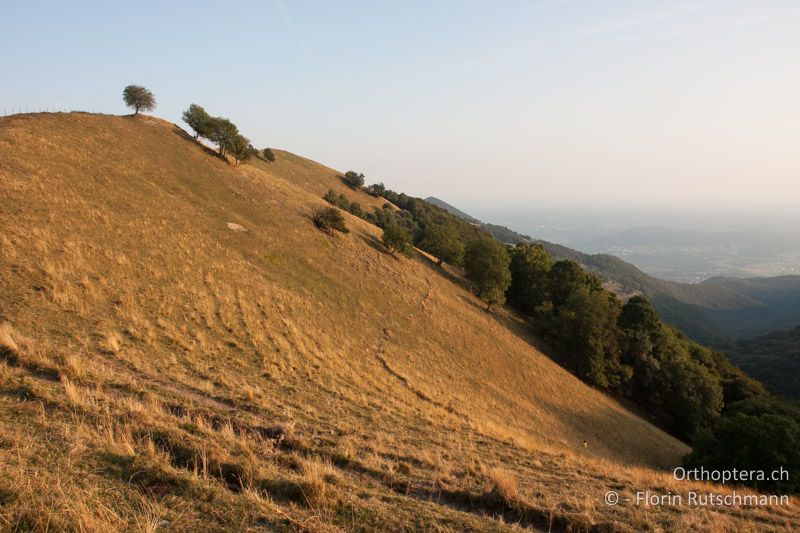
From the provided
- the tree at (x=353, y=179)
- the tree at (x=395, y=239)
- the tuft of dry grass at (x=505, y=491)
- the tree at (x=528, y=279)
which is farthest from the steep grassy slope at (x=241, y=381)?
the tree at (x=353, y=179)

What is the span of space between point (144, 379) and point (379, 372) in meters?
12.9

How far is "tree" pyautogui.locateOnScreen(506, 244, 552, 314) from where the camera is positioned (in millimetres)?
55062

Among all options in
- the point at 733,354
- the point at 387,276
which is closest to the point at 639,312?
the point at 387,276

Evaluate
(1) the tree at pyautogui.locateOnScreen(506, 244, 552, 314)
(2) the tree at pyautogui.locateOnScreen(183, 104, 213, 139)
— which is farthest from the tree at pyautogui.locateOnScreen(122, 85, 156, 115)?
(1) the tree at pyautogui.locateOnScreen(506, 244, 552, 314)

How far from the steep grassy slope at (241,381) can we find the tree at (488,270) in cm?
589

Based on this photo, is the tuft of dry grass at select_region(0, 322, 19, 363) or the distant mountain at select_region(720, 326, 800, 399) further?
the distant mountain at select_region(720, 326, 800, 399)

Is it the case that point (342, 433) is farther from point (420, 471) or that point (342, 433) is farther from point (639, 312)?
point (639, 312)

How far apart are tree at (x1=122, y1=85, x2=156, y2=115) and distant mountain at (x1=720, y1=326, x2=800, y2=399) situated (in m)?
117

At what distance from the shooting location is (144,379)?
1003 centimetres

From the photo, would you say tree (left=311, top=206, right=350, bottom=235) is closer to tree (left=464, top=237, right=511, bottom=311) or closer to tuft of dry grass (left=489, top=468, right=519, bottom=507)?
tree (left=464, top=237, right=511, bottom=311)

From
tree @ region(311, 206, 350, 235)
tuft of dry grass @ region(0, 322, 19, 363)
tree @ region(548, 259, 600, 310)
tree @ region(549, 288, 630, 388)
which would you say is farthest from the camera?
tree @ region(548, 259, 600, 310)

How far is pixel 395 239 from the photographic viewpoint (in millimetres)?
43844

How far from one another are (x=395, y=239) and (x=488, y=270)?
1349 centimetres

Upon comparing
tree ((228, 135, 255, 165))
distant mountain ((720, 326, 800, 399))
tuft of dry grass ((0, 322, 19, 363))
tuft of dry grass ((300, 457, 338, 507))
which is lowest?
tuft of dry grass ((0, 322, 19, 363))
